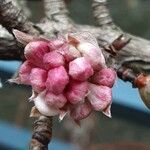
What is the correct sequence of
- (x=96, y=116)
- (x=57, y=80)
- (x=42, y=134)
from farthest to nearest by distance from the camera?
(x=96, y=116) → (x=42, y=134) → (x=57, y=80)

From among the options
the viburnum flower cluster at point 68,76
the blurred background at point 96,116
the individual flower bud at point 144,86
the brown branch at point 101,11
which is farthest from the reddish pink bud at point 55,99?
the blurred background at point 96,116

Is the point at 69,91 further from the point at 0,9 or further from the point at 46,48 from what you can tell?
the point at 0,9

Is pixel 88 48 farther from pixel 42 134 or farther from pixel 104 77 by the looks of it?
pixel 42 134

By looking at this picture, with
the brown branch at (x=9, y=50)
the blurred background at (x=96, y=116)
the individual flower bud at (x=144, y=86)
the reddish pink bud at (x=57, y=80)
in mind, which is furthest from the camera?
the blurred background at (x=96, y=116)

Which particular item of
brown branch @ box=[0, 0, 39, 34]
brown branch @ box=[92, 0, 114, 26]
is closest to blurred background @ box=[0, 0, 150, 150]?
brown branch @ box=[92, 0, 114, 26]

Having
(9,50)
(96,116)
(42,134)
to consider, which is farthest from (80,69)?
(96,116)

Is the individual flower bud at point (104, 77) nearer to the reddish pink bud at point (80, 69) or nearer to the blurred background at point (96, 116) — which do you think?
the reddish pink bud at point (80, 69)
